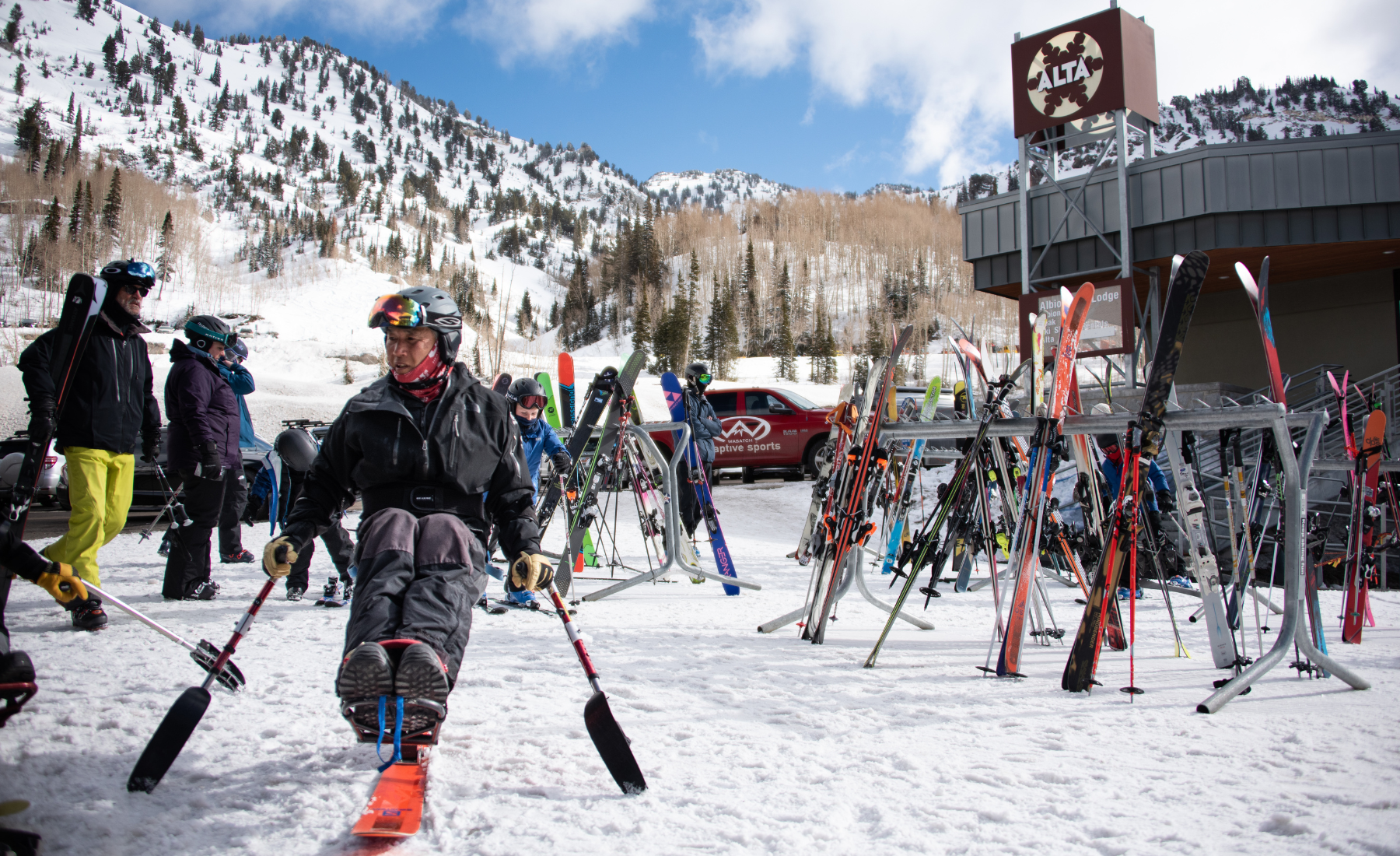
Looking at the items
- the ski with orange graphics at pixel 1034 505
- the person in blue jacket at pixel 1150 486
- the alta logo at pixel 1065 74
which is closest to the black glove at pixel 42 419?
the ski with orange graphics at pixel 1034 505

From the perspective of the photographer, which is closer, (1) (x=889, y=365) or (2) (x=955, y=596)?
(1) (x=889, y=365)

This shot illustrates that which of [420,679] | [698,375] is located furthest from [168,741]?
[698,375]

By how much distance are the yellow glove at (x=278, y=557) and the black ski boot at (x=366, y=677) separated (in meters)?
0.54

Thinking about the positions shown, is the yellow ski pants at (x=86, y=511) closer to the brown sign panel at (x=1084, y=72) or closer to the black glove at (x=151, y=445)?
the black glove at (x=151, y=445)

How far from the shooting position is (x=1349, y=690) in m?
2.99

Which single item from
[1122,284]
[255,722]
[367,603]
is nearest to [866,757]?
[367,603]

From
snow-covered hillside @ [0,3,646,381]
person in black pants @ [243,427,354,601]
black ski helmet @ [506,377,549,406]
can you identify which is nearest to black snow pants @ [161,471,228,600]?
person in black pants @ [243,427,354,601]

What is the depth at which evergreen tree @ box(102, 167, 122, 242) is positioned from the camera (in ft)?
142

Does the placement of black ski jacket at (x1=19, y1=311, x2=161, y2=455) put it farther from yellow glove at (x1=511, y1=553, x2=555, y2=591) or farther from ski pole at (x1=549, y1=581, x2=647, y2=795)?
ski pole at (x1=549, y1=581, x2=647, y2=795)

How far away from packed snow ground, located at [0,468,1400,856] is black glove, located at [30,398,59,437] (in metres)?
1.02

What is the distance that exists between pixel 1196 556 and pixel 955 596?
2.77 m

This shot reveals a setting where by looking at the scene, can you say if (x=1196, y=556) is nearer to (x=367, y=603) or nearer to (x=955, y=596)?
(x=955, y=596)

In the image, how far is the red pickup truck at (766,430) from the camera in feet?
49.0

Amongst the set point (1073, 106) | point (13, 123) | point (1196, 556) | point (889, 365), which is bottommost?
point (1196, 556)
